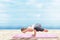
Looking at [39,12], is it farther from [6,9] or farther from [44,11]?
[6,9]

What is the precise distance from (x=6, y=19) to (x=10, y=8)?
0.30 meters

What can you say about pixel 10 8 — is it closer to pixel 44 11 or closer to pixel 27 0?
pixel 27 0

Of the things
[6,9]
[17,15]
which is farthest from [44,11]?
[6,9]

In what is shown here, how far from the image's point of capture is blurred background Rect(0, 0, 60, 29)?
148 inches

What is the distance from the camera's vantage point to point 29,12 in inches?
148

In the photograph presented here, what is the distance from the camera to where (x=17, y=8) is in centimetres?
378

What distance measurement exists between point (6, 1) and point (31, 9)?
676mm

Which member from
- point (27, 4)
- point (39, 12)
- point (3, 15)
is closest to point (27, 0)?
point (27, 4)

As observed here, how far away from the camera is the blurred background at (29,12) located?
3758 mm

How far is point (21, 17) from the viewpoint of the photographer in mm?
3789

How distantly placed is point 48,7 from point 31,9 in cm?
44

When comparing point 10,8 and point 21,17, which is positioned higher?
point 10,8

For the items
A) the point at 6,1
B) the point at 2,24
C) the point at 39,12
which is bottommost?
the point at 2,24

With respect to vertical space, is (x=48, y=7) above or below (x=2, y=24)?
above
